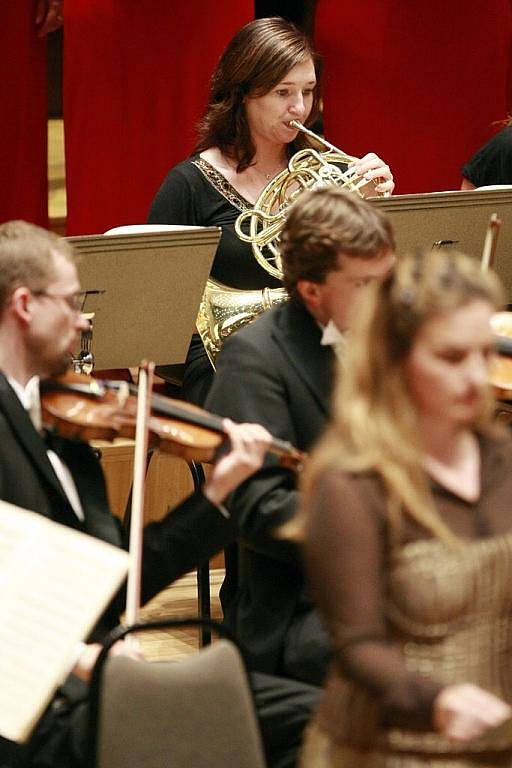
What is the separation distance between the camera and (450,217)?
3338mm

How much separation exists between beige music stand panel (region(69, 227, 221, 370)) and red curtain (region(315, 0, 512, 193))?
1.99 m

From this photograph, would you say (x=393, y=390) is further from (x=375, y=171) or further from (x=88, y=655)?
(x=375, y=171)

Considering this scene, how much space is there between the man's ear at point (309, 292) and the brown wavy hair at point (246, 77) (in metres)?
1.22

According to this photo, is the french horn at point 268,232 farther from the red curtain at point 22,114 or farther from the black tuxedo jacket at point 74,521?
the red curtain at point 22,114

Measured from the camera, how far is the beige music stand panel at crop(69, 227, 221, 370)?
9.92 feet

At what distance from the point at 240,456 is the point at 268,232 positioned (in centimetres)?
135

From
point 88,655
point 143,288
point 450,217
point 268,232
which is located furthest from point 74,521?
point 450,217

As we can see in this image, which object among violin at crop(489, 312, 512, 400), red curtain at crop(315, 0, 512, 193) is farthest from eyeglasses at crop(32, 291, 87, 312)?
Answer: red curtain at crop(315, 0, 512, 193)

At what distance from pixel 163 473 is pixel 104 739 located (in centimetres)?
187

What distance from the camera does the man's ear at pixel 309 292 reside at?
2400 millimetres

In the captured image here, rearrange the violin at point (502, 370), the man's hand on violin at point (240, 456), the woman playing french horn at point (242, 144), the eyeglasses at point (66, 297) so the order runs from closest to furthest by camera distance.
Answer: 1. the man's hand on violin at point (240, 456)
2. the eyeglasses at point (66, 297)
3. the violin at point (502, 370)
4. the woman playing french horn at point (242, 144)

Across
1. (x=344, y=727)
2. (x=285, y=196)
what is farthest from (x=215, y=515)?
(x=285, y=196)

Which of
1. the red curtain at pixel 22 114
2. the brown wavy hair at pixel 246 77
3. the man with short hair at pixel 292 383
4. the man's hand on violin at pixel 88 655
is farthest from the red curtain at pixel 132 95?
the man's hand on violin at pixel 88 655

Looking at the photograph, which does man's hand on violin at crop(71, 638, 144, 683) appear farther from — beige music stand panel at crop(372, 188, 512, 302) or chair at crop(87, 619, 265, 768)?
beige music stand panel at crop(372, 188, 512, 302)
